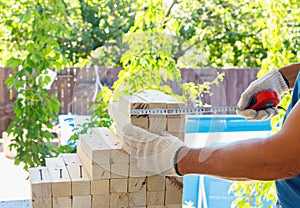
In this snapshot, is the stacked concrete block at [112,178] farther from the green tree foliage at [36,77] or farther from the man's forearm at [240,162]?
the green tree foliage at [36,77]

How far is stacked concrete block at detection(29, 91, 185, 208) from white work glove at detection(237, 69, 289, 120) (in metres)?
0.26

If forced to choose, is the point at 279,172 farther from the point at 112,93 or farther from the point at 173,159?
the point at 112,93

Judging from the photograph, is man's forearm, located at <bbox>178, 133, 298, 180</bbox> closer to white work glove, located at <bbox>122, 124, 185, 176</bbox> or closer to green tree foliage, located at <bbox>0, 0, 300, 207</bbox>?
white work glove, located at <bbox>122, 124, 185, 176</bbox>

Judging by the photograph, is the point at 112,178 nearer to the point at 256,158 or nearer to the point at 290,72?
the point at 256,158

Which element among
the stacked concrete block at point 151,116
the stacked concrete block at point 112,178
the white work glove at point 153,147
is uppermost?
the stacked concrete block at point 151,116

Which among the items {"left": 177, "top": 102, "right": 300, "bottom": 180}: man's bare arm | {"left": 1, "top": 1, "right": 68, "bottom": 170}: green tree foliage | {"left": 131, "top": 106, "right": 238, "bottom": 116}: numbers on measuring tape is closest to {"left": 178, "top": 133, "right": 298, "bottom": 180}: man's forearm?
{"left": 177, "top": 102, "right": 300, "bottom": 180}: man's bare arm

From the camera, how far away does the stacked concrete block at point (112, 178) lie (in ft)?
3.42

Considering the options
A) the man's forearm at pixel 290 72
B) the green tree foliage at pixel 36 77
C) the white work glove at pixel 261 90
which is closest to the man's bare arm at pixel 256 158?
the white work glove at pixel 261 90

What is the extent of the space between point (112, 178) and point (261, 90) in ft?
1.61

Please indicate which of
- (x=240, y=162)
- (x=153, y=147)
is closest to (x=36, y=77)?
(x=153, y=147)

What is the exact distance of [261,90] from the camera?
4.28 feet

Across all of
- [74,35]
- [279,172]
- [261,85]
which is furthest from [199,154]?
[74,35]

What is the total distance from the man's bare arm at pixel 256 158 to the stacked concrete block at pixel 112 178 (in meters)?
0.14

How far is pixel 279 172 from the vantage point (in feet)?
2.89
